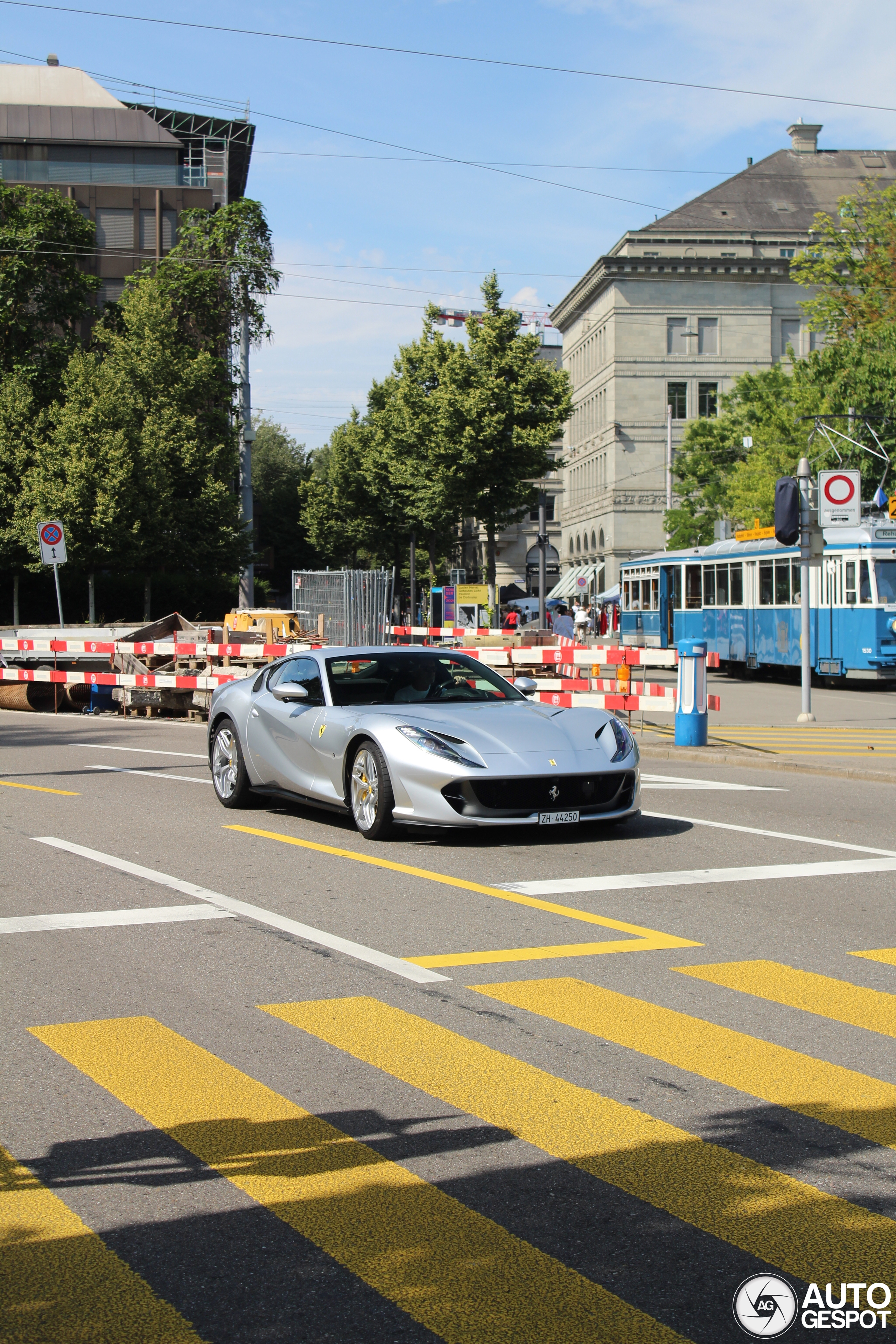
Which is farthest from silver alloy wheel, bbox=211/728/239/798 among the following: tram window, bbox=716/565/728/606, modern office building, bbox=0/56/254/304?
modern office building, bbox=0/56/254/304

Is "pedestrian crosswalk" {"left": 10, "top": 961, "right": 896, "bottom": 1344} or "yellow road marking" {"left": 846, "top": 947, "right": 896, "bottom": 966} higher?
"pedestrian crosswalk" {"left": 10, "top": 961, "right": 896, "bottom": 1344}

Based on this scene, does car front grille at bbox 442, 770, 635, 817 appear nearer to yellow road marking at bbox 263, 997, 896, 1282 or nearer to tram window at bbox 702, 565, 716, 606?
yellow road marking at bbox 263, 997, 896, 1282

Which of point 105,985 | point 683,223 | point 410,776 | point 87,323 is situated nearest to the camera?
point 105,985

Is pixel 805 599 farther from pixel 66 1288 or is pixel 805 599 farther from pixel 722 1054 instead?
pixel 66 1288

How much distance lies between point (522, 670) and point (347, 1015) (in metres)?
20.6

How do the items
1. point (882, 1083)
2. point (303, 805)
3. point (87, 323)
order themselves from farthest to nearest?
point (87, 323) < point (303, 805) < point (882, 1083)

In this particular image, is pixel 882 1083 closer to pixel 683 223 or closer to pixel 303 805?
pixel 303 805

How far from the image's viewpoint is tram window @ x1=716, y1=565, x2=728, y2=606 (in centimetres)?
3578

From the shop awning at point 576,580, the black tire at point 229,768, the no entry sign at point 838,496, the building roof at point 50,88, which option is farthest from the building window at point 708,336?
the black tire at point 229,768

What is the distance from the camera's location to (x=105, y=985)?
5848mm

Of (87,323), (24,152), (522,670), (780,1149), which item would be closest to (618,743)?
(780,1149)

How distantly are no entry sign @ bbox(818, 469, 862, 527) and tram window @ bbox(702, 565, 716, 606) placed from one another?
1741 cm

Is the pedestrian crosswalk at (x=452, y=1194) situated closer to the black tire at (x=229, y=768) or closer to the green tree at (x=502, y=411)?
the black tire at (x=229, y=768)

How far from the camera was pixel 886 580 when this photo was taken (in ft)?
94.2
